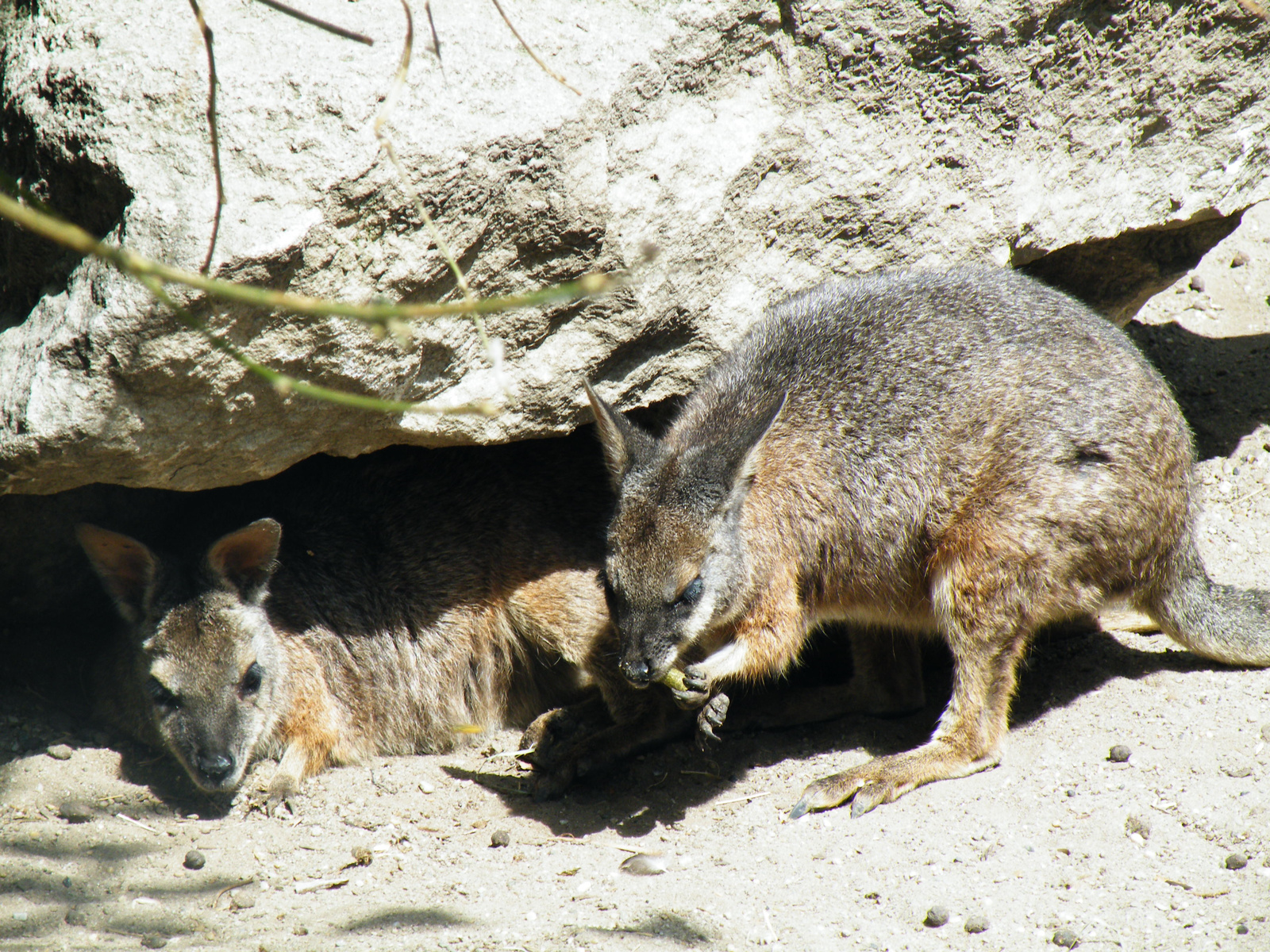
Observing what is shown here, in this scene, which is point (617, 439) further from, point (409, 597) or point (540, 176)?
point (409, 597)

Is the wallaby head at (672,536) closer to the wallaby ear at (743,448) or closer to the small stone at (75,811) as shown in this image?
the wallaby ear at (743,448)

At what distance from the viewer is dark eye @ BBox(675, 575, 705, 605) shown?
13.9ft

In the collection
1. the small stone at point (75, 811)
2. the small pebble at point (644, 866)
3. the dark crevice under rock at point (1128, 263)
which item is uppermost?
the dark crevice under rock at point (1128, 263)

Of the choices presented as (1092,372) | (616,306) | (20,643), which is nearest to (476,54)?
(616,306)

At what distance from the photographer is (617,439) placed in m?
4.36

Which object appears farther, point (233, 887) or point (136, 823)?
point (136, 823)

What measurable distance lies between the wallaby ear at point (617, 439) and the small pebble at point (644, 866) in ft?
5.00

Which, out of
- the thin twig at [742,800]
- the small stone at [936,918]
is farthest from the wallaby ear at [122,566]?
the small stone at [936,918]

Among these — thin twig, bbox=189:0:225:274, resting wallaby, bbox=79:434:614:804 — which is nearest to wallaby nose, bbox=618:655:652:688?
resting wallaby, bbox=79:434:614:804

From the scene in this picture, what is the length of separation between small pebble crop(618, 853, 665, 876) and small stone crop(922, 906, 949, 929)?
1.01m

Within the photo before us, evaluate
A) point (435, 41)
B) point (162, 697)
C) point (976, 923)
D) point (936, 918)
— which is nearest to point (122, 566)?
point (162, 697)

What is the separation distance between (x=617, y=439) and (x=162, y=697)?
8.09 feet

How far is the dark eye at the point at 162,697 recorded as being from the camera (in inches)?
189

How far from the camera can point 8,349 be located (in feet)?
12.2
